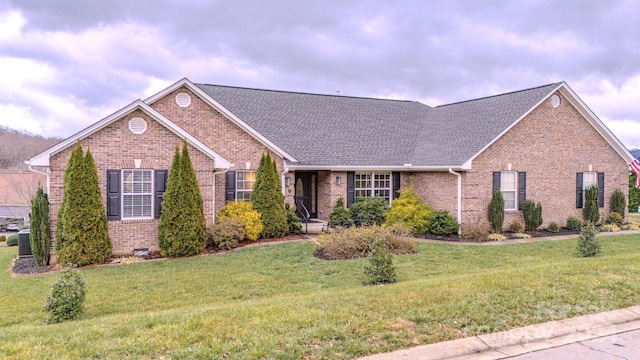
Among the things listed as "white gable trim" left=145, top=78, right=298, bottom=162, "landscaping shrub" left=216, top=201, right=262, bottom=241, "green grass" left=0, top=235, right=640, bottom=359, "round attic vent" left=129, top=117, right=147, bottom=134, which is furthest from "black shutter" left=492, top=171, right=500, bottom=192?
"round attic vent" left=129, top=117, right=147, bottom=134

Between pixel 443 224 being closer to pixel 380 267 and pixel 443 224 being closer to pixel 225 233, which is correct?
pixel 225 233

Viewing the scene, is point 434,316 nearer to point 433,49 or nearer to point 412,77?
point 433,49

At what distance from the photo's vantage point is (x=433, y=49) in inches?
842

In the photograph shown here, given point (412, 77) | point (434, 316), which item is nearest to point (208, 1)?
point (434, 316)

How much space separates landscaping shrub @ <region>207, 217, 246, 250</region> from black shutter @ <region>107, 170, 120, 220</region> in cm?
275

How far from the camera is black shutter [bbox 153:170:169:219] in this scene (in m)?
13.0

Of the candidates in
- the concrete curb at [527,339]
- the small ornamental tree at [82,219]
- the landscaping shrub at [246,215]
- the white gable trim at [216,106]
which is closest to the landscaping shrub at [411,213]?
the white gable trim at [216,106]

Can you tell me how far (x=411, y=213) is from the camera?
16.4 meters

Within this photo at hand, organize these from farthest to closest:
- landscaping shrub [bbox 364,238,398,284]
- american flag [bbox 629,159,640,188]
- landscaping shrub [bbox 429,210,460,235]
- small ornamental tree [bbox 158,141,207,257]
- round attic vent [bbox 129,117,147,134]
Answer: american flag [bbox 629,159,640,188] < landscaping shrub [bbox 429,210,460,235] < round attic vent [bbox 129,117,147,134] < small ornamental tree [bbox 158,141,207,257] < landscaping shrub [bbox 364,238,398,284]

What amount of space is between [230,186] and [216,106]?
9.71 ft

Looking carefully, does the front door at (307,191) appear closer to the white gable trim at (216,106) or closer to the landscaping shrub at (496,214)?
the white gable trim at (216,106)

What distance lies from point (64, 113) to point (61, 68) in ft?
37.2

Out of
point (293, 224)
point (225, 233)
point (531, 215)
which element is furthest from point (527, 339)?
point (531, 215)

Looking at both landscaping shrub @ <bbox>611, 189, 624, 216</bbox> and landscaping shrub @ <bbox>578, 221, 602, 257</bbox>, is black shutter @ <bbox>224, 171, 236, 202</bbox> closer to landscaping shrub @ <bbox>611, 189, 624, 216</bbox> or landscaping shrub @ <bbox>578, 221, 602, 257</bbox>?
landscaping shrub @ <bbox>578, 221, 602, 257</bbox>
